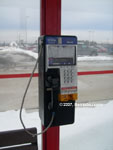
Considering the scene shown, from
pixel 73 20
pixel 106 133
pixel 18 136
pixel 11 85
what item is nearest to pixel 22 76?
pixel 11 85

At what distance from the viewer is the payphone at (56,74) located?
1226 millimetres

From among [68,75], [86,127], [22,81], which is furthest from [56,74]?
[86,127]

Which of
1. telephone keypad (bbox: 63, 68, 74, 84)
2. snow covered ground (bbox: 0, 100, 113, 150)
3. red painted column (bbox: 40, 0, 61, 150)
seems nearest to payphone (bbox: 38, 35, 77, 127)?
telephone keypad (bbox: 63, 68, 74, 84)

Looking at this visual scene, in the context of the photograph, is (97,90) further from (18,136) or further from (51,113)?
(18,136)

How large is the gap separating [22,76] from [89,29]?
0.80 m

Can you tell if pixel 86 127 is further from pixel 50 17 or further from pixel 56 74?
pixel 50 17

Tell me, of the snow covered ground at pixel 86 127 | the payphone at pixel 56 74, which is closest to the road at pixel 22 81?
the snow covered ground at pixel 86 127

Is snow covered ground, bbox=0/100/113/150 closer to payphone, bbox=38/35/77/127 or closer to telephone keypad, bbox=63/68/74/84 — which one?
payphone, bbox=38/35/77/127

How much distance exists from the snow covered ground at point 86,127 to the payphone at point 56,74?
0.41m

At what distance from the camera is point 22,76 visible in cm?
151

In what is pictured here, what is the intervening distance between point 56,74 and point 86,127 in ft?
3.35

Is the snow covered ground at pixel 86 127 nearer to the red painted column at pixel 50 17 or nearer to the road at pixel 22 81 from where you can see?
the road at pixel 22 81

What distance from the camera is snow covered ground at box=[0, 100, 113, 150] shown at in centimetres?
170

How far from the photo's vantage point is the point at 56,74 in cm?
126
